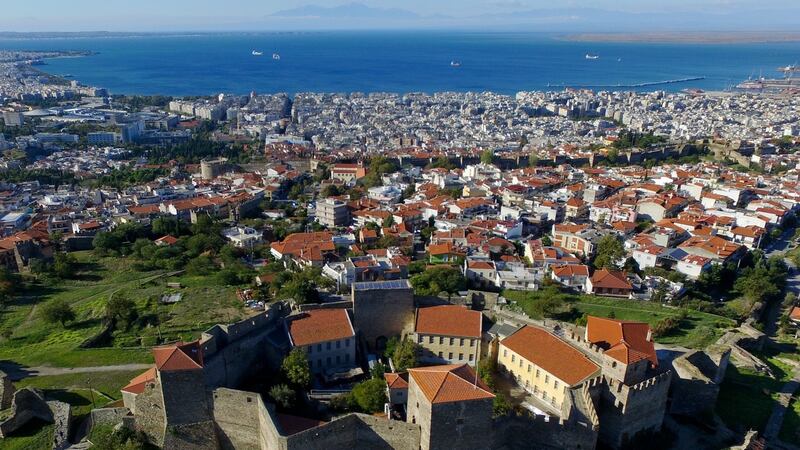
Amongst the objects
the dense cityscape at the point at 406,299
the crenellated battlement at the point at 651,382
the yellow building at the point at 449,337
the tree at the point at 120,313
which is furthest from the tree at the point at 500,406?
the tree at the point at 120,313

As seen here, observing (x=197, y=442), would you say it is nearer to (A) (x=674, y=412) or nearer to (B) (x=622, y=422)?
(B) (x=622, y=422)

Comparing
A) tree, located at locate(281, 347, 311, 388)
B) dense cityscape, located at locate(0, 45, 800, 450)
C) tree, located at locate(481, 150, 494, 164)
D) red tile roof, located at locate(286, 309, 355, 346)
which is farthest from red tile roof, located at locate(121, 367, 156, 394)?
tree, located at locate(481, 150, 494, 164)

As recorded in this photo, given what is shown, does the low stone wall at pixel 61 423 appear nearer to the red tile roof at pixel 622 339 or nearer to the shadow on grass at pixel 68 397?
the shadow on grass at pixel 68 397

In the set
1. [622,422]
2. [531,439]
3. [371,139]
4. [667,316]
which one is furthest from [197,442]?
[371,139]

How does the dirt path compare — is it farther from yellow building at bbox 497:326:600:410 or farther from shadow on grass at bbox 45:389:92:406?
shadow on grass at bbox 45:389:92:406

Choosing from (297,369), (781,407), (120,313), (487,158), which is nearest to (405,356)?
(297,369)

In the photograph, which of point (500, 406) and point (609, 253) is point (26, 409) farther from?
point (609, 253)
